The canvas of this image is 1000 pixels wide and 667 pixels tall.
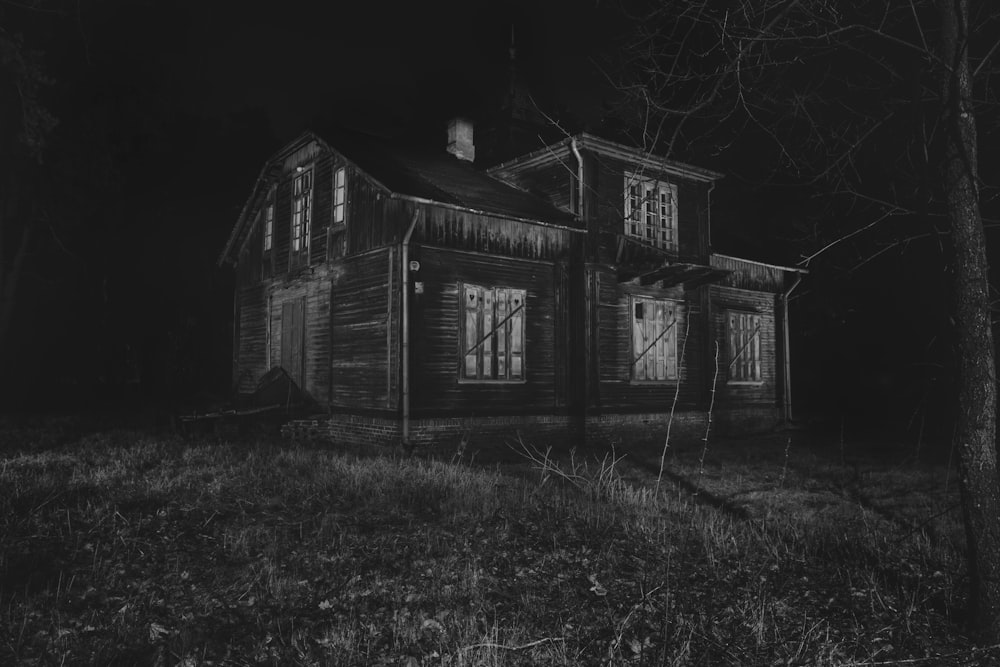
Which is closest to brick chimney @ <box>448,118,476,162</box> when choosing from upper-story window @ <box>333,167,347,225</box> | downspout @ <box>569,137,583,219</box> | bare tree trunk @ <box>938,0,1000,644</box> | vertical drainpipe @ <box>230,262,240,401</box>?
downspout @ <box>569,137,583,219</box>

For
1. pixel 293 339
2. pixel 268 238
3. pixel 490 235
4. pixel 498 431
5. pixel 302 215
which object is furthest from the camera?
pixel 268 238

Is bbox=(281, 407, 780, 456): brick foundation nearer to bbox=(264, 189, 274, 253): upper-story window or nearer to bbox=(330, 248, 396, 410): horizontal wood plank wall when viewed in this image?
bbox=(330, 248, 396, 410): horizontal wood plank wall

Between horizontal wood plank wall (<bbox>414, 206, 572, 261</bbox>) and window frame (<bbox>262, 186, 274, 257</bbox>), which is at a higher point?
window frame (<bbox>262, 186, 274, 257</bbox>)

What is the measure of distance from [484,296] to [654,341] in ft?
16.4

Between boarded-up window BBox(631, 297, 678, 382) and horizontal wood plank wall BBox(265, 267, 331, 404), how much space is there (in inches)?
278

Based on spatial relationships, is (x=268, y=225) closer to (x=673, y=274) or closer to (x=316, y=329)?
(x=316, y=329)

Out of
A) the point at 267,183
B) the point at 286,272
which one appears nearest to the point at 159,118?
the point at 267,183

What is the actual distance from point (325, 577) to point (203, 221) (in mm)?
32270

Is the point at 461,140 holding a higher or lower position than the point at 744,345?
higher

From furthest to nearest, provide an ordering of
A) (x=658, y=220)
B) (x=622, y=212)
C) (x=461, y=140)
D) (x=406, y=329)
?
(x=461, y=140), (x=658, y=220), (x=622, y=212), (x=406, y=329)

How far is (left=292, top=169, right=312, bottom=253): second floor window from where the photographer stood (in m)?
17.8

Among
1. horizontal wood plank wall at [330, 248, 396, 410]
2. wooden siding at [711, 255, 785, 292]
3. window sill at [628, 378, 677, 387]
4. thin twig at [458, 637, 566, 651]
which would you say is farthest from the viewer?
wooden siding at [711, 255, 785, 292]

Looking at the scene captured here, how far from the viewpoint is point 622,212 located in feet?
56.5

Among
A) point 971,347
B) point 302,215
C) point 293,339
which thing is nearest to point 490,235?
point 302,215
